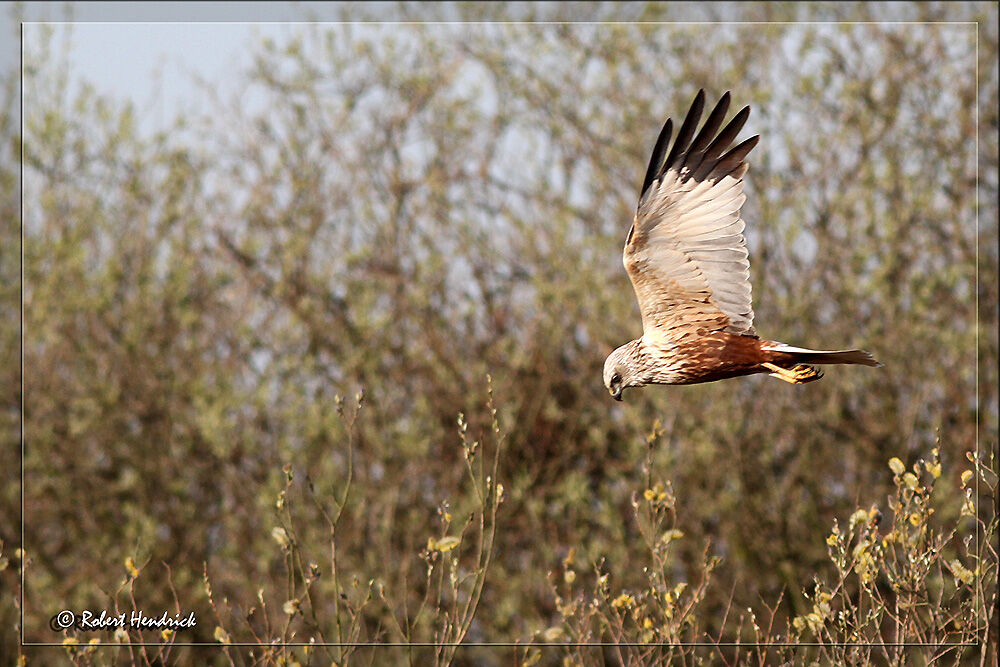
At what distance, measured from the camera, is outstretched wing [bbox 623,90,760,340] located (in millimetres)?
2043

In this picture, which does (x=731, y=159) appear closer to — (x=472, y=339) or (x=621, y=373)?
(x=621, y=373)

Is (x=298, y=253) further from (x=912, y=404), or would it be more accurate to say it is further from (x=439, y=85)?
(x=912, y=404)

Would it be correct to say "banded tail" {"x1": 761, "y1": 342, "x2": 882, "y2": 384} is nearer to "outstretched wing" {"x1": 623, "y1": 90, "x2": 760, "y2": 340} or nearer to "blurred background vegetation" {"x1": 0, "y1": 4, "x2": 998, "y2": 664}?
"outstretched wing" {"x1": 623, "y1": 90, "x2": 760, "y2": 340}

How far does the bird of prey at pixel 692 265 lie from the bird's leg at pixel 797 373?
1.5 inches

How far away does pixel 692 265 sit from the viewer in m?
2.07

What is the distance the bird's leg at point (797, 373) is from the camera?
1.87 m

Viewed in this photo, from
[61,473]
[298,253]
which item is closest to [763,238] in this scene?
[298,253]

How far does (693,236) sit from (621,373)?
31cm

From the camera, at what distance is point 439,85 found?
15.0 feet

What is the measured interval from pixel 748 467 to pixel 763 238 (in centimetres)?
98

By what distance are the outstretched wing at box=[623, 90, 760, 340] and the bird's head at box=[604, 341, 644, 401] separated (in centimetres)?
7
